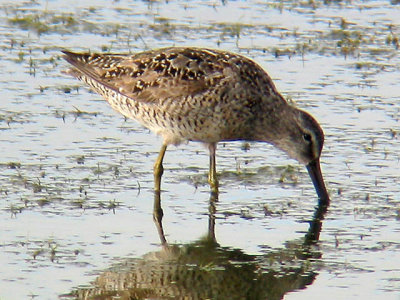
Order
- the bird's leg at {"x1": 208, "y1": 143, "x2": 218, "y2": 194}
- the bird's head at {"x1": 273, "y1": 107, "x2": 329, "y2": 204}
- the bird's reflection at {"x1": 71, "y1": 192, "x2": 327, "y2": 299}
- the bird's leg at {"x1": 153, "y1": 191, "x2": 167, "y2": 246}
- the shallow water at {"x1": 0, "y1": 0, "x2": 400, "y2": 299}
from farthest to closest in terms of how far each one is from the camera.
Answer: the bird's leg at {"x1": 208, "y1": 143, "x2": 218, "y2": 194}, the bird's head at {"x1": 273, "y1": 107, "x2": 329, "y2": 204}, the bird's leg at {"x1": 153, "y1": 191, "x2": 167, "y2": 246}, the shallow water at {"x1": 0, "y1": 0, "x2": 400, "y2": 299}, the bird's reflection at {"x1": 71, "y1": 192, "x2": 327, "y2": 299}

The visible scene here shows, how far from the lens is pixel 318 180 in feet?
31.2

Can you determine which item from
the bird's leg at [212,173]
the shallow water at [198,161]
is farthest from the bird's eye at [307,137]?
the bird's leg at [212,173]

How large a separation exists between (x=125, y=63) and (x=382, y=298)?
3576 mm

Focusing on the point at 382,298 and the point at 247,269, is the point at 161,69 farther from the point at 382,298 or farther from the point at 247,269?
the point at 382,298

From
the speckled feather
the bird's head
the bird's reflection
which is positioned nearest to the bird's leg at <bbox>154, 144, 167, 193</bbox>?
the speckled feather

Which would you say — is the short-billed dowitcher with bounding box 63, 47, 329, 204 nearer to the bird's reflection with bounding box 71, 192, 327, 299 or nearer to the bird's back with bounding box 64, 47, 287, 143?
the bird's back with bounding box 64, 47, 287, 143

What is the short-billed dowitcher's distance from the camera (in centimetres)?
936

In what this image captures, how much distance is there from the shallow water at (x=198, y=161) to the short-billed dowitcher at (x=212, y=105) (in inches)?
15.8

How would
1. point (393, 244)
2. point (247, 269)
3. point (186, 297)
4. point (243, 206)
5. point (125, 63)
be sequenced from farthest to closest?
point (125, 63), point (243, 206), point (393, 244), point (247, 269), point (186, 297)

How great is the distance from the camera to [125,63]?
1002cm

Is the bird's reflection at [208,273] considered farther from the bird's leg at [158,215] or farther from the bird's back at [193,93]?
the bird's back at [193,93]

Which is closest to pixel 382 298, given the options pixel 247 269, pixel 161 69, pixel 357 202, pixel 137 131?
pixel 247 269

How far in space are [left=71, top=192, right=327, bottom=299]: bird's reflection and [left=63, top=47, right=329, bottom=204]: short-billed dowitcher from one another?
119cm

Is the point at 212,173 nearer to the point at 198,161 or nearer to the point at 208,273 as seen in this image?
the point at 198,161
